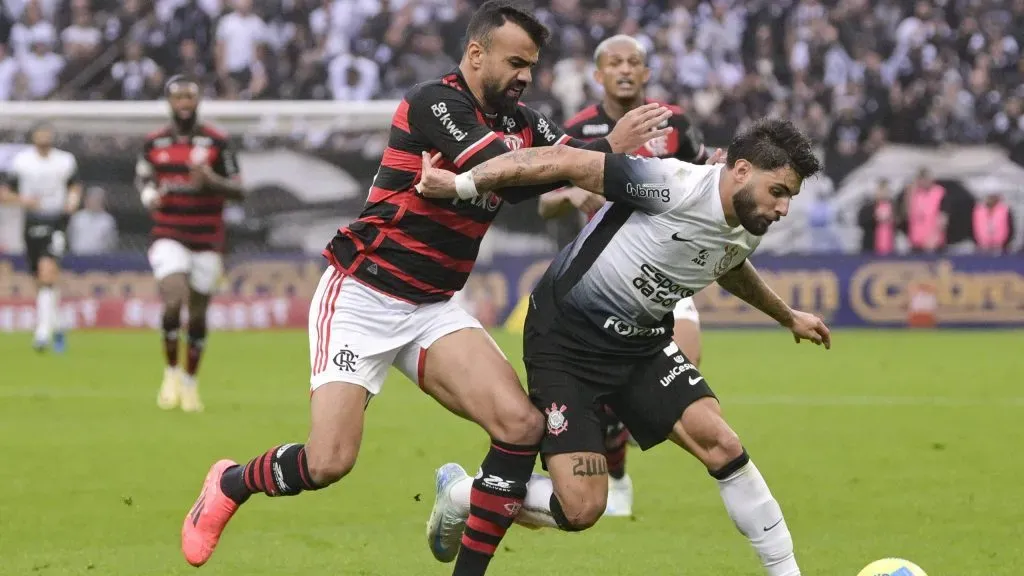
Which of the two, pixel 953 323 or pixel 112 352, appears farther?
pixel 953 323

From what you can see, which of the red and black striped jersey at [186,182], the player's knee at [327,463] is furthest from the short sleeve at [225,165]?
the player's knee at [327,463]

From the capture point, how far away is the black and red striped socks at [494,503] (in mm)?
6277

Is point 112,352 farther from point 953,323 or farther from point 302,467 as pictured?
point 302,467

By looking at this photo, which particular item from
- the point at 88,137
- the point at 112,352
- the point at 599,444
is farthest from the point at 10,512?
the point at 88,137

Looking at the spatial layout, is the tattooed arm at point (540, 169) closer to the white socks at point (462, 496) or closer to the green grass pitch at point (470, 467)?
the white socks at point (462, 496)

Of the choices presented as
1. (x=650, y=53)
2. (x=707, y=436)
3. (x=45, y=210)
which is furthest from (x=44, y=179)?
(x=707, y=436)

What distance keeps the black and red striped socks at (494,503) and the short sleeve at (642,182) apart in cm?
111

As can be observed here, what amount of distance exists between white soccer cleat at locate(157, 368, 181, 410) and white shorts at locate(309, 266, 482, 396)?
22.8 ft

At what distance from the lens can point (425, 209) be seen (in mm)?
6492

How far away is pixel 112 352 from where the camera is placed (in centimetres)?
1892

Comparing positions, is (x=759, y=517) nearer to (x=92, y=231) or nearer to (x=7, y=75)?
(x=92, y=231)

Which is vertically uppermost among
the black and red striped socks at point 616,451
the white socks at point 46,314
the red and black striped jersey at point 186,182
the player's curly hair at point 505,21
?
the player's curly hair at point 505,21

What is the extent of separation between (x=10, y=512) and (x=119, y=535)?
0.91 metres

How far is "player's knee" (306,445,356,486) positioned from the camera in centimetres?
636
